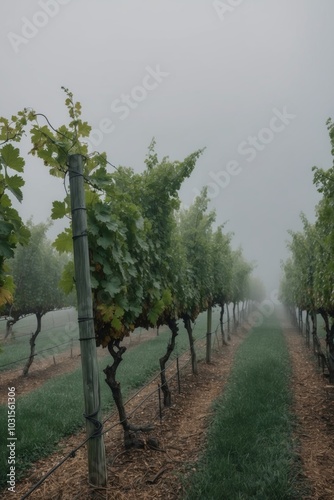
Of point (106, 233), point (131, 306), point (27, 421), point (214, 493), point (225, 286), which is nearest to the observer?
point (214, 493)

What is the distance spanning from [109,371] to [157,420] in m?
3.46

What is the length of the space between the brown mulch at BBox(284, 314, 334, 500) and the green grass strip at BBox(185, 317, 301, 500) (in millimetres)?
297

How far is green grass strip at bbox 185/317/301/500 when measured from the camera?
5551mm

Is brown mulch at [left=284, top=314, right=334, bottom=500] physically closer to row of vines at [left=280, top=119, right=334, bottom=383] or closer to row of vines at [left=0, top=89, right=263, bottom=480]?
row of vines at [left=280, top=119, right=334, bottom=383]

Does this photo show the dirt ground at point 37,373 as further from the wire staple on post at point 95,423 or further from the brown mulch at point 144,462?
the wire staple on post at point 95,423

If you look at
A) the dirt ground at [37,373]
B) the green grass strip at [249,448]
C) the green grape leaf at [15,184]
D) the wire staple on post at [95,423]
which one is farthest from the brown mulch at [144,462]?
the dirt ground at [37,373]

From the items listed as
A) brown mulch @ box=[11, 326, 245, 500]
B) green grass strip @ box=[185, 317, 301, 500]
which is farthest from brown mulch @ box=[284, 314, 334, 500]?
brown mulch @ box=[11, 326, 245, 500]

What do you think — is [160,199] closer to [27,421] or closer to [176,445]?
[176,445]

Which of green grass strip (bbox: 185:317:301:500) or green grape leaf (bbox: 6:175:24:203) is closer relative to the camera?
green grape leaf (bbox: 6:175:24:203)

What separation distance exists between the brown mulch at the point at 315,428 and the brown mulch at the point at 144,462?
2216 mm

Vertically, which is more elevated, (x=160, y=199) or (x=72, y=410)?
(x=160, y=199)

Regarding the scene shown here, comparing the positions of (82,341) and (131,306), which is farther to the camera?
(131,306)

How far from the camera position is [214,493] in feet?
17.7

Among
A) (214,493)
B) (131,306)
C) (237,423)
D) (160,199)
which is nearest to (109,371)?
(131,306)
